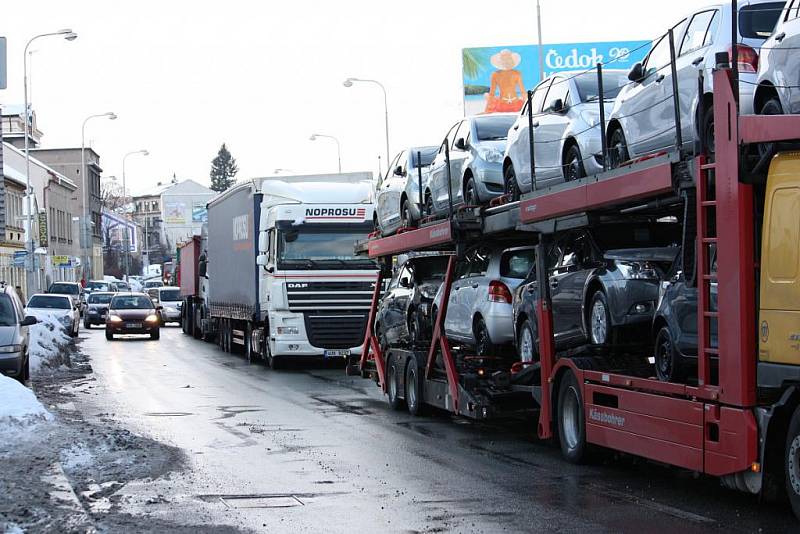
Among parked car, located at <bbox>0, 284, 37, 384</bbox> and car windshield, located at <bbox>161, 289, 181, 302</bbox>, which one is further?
car windshield, located at <bbox>161, 289, 181, 302</bbox>

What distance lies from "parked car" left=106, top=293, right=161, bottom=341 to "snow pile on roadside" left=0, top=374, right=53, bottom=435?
2650 centimetres

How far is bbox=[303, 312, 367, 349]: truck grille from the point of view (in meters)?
25.3

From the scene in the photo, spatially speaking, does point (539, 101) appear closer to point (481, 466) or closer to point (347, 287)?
point (481, 466)

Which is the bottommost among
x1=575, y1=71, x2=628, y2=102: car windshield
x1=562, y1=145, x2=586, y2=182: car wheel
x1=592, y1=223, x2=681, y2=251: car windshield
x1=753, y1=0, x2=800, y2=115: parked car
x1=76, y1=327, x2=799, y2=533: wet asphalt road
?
x1=76, y1=327, x2=799, y2=533: wet asphalt road

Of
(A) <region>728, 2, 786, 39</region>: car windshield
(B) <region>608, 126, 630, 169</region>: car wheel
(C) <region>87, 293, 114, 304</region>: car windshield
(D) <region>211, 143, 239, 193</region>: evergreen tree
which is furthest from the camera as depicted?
(D) <region>211, 143, 239, 193</region>: evergreen tree

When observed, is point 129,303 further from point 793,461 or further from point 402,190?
point 793,461

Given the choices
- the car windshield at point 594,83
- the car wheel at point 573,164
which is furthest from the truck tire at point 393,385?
the car windshield at point 594,83

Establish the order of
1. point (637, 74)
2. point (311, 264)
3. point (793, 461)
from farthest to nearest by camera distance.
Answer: point (311, 264), point (637, 74), point (793, 461)

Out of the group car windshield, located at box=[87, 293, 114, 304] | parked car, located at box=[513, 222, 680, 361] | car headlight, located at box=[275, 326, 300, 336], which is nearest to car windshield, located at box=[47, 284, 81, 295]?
car windshield, located at box=[87, 293, 114, 304]

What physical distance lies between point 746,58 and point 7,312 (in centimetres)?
1425

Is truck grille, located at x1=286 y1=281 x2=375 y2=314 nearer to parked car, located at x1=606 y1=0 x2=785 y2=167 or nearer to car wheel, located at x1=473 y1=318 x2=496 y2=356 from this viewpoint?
car wheel, located at x1=473 y1=318 x2=496 y2=356

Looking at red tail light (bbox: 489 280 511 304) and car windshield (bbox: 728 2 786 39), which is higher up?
car windshield (bbox: 728 2 786 39)

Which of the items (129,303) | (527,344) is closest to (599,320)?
(527,344)

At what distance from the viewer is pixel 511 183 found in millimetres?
14500
